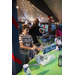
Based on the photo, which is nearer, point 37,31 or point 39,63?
point 39,63

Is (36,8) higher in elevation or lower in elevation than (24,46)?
higher

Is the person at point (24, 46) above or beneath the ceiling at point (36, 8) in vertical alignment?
beneath

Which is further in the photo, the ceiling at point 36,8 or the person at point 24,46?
the ceiling at point 36,8

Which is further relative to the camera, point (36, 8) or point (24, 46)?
point (36, 8)

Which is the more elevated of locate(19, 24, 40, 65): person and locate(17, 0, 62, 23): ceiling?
locate(17, 0, 62, 23): ceiling

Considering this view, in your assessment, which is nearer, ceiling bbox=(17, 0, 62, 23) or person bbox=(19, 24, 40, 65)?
person bbox=(19, 24, 40, 65)
